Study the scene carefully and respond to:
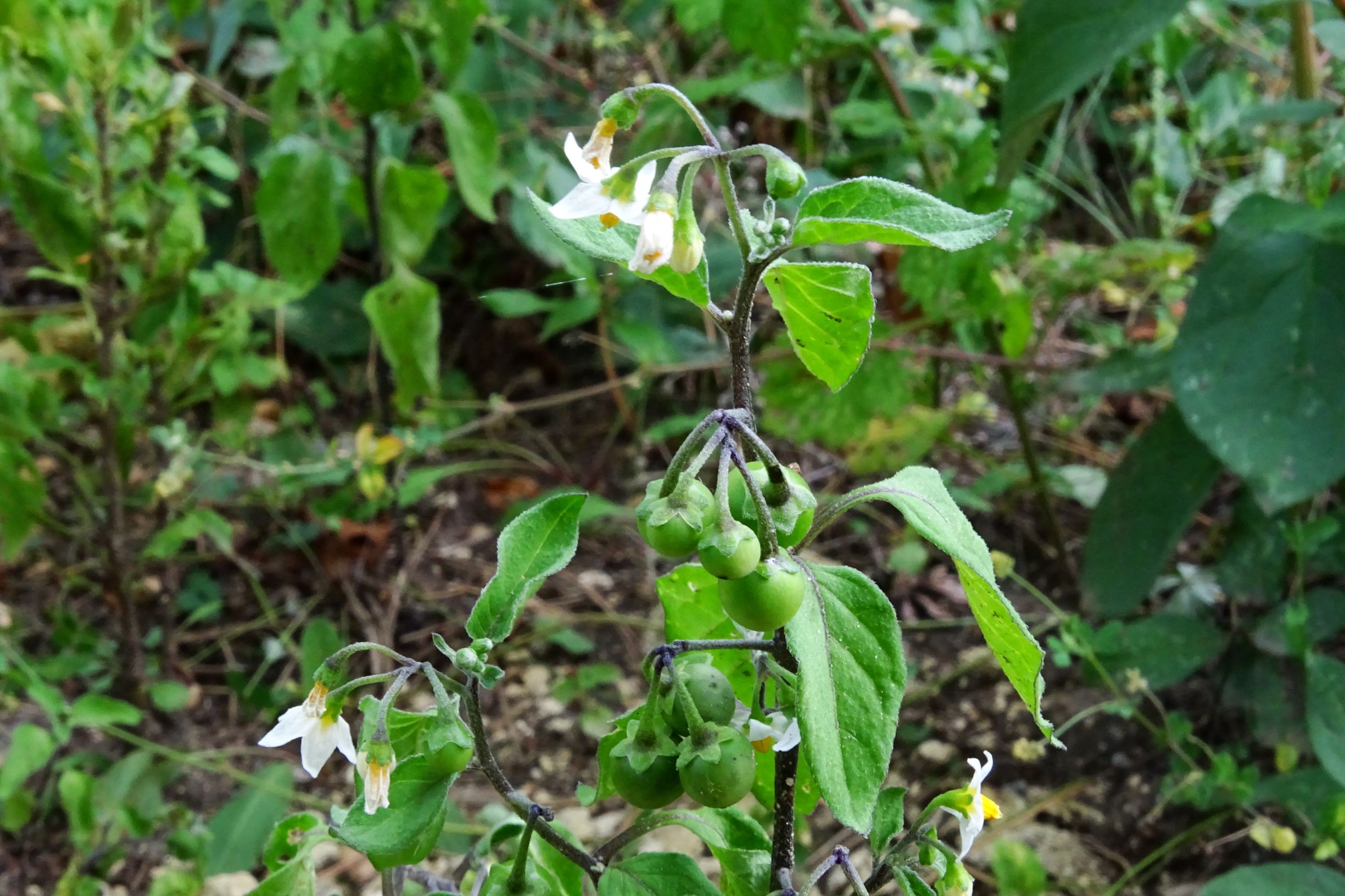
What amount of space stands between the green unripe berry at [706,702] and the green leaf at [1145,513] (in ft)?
3.05

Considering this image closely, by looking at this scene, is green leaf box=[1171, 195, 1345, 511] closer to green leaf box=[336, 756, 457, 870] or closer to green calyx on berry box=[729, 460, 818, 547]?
green calyx on berry box=[729, 460, 818, 547]

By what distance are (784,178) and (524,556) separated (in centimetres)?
24

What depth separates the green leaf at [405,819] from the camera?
1.77ft

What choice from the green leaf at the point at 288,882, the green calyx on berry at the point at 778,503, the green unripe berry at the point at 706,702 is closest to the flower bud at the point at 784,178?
the green calyx on berry at the point at 778,503

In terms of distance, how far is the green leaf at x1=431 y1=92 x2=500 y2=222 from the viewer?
1417 millimetres

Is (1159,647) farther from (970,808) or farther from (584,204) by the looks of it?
(584,204)

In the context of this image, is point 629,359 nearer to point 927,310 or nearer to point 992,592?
point 927,310

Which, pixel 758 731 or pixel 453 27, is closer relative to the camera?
pixel 758 731

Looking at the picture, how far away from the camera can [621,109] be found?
508 mm

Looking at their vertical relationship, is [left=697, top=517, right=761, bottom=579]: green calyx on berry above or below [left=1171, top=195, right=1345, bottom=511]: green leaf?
above

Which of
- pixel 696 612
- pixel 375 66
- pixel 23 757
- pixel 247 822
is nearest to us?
pixel 696 612

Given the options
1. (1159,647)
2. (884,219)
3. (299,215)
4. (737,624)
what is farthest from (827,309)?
(299,215)

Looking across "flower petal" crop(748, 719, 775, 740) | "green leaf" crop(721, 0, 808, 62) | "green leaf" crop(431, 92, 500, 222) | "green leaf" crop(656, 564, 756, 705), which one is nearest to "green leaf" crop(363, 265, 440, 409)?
"green leaf" crop(431, 92, 500, 222)

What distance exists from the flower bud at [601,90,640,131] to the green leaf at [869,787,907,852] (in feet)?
1.28
